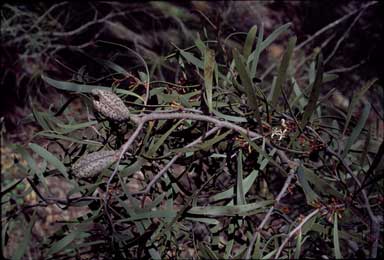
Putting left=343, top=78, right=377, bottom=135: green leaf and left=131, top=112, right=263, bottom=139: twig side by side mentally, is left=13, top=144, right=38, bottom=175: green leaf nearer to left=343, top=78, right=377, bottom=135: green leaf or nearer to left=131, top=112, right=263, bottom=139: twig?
left=131, top=112, right=263, bottom=139: twig

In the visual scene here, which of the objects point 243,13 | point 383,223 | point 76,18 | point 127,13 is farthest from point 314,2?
point 383,223

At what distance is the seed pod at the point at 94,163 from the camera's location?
381 millimetres

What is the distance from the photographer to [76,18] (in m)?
2.23

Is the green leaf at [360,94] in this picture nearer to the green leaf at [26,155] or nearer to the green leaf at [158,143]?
the green leaf at [158,143]

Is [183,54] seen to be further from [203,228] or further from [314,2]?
[314,2]

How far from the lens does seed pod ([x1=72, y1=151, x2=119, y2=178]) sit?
15.0 inches

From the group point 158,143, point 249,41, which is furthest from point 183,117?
point 249,41

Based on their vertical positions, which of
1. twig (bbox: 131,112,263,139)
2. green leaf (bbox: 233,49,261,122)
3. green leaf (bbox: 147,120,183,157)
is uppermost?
green leaf (bbox: 233,49,261,122)

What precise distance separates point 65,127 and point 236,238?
9.3 inches

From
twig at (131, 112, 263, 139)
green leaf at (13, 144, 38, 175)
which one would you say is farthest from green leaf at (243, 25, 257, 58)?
green leaf at (13, 144, 38, 175)

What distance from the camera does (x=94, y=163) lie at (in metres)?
0.38

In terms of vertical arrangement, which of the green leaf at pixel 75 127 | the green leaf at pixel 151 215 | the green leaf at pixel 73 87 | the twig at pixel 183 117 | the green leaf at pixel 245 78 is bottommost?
the green leaf at pixel 151 215

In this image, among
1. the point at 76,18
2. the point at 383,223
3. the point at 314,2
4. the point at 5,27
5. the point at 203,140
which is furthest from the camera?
the point at 314,2

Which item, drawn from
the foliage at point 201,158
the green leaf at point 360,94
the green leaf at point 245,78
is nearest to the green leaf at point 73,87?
the foliage at point 201,158
